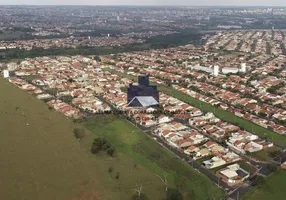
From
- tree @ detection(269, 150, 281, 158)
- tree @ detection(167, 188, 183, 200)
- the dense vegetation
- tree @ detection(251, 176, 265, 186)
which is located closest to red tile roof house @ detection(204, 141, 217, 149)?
tree @ detection(269, 150, 281, 158)

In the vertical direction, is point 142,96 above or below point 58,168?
above

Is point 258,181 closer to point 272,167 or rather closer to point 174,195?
point 272,167

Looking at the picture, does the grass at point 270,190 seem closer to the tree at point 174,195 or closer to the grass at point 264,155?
the grass at point 264,155

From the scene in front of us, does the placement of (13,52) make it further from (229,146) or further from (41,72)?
(229,146)

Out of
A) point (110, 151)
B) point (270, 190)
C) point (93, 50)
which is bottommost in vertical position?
point (270, 190)

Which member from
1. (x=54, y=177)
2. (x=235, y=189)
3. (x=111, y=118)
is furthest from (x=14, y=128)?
(x=235, y=189)

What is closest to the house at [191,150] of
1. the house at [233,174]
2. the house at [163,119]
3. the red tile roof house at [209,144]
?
the red tile roof house at [209,144]

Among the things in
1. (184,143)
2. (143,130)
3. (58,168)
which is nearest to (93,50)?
(143,130)
